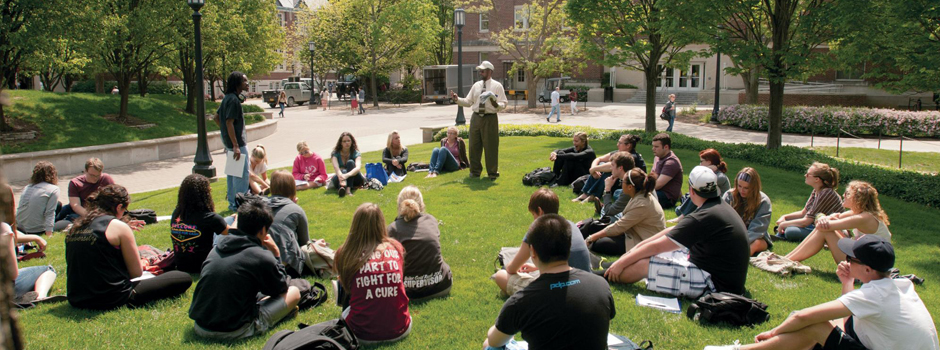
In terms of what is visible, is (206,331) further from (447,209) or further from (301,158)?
(301,158)

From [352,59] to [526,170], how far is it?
107ft

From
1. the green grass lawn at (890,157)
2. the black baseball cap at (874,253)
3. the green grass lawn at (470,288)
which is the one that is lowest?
the green grass lawn at (470,288)

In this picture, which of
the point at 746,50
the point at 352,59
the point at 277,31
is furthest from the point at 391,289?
the point at 352,59

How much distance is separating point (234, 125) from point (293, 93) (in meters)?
37.9

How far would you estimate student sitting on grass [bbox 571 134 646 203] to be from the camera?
935cm

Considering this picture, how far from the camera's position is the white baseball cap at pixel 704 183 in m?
5.38

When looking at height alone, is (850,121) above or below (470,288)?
above

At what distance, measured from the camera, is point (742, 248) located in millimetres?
5430

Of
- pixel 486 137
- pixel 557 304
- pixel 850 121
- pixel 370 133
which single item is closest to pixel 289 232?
pixel 557 304

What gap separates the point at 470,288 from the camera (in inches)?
239

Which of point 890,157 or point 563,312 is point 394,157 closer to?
point 563,312

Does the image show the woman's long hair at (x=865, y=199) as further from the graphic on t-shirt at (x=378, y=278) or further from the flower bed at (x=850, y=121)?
the flower bed at (x=850, y=121)

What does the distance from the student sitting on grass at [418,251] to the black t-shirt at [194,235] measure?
189 cm

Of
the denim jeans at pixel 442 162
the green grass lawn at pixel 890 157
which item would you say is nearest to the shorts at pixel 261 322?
the denim jeans at pixel 442 162
